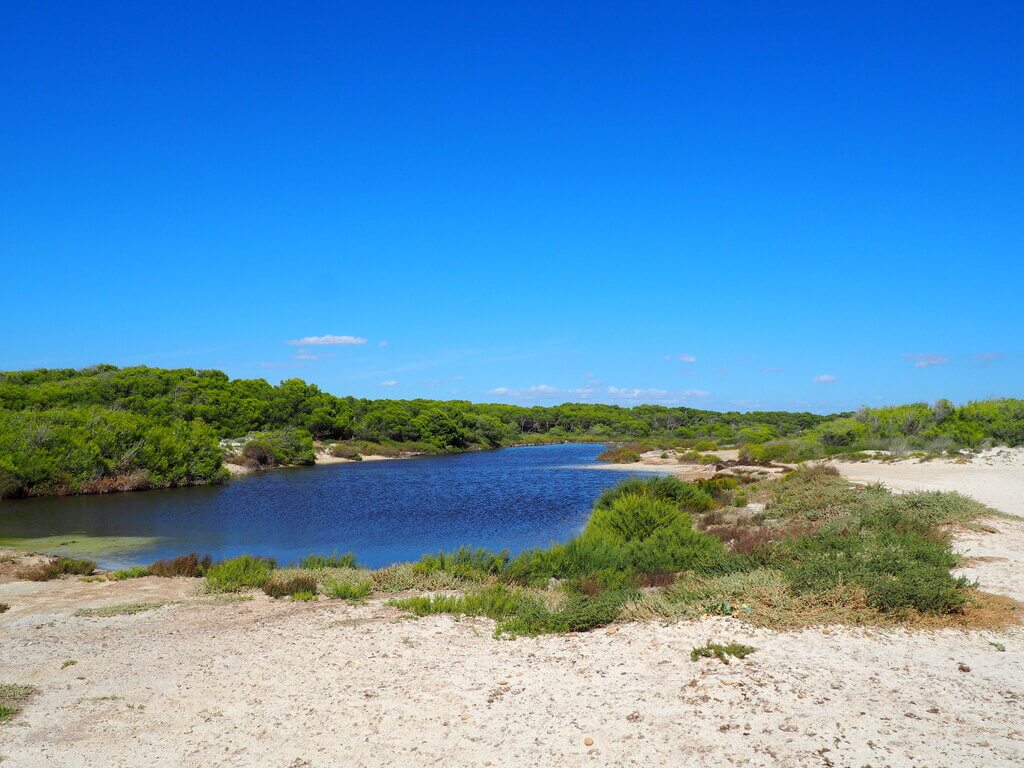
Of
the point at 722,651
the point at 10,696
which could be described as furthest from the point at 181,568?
the point at 722,651

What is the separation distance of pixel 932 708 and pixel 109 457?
40172 mm

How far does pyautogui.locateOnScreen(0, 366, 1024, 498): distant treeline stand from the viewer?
116 ft

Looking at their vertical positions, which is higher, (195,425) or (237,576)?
(195,425)

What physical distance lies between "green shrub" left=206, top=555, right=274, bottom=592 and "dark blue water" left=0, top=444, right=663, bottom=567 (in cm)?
403

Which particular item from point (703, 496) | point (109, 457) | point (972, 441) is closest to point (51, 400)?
point (109, 457)

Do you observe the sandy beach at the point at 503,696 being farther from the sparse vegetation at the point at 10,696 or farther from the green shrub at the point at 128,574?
the green shrub at the point at 128,574

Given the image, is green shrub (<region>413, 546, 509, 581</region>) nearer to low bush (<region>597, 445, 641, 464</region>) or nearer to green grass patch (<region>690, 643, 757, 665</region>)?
green grass patch (<region>690, 643, 757, 665</region>)

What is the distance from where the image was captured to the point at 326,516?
28.3 meters

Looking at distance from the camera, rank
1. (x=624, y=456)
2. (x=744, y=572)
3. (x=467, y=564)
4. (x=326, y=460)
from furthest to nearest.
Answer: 1. (x=326, y=460)
2. (x=624, y=456)
3. (x=467, y=564)
4. (x=744, y=572)

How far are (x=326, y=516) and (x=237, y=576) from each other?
14.6 m

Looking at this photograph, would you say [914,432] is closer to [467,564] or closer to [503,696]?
[467,564]

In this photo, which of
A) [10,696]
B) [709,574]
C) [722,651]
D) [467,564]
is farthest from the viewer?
[467,564]

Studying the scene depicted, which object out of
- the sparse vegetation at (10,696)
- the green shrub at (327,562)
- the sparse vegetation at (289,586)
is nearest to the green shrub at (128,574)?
the green shrub at (327,562)

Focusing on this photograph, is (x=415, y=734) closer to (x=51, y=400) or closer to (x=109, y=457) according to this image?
(x=109, y=457)
